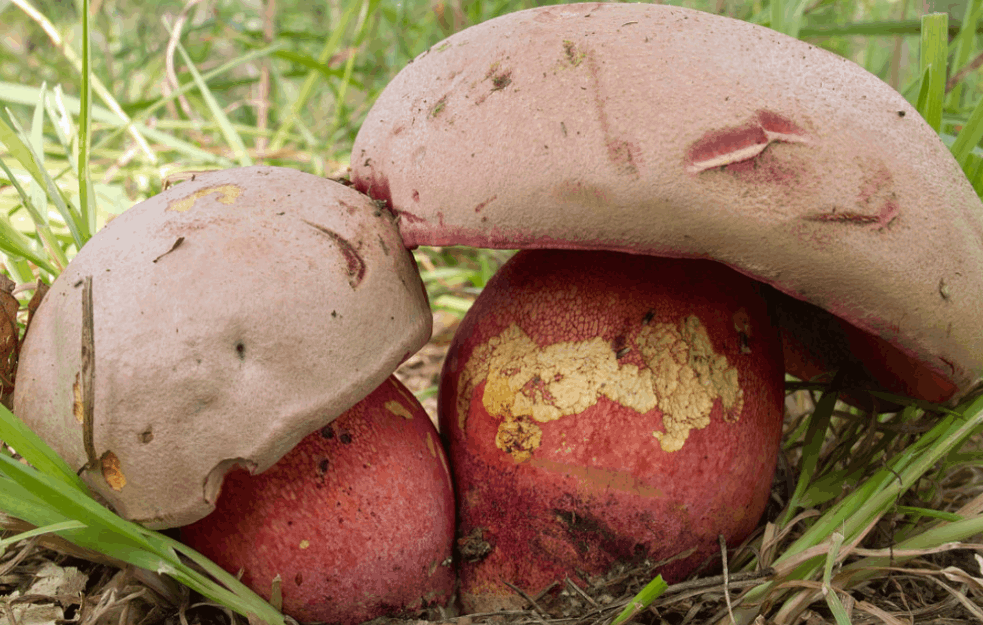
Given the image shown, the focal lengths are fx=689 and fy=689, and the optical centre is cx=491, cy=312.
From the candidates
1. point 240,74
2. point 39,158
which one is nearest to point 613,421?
point 39,158

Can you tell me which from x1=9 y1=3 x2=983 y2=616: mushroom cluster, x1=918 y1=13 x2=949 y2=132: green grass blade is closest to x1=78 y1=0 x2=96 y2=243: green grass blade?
x1=9 y1=3 x2=983 y2=616: mushroom cluster

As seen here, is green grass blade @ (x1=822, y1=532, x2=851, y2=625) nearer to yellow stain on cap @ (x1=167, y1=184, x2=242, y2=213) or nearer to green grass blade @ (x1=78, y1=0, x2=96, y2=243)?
yellow stain on cap @ (x1=167, y1=184, x2=242, y2=213)

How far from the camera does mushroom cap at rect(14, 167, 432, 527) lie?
652mm

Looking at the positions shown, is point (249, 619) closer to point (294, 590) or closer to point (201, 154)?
point (294, 590)

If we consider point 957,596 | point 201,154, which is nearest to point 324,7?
point 201,154

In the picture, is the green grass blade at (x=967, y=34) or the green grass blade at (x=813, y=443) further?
the green grass blade at (x=967, y=34)

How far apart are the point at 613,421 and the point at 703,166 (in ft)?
1.11

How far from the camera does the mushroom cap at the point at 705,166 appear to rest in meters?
0.66

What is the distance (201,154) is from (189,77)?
2.84ft

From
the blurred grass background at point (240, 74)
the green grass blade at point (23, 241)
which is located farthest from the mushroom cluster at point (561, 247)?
the blurred grass background at point (240, 74)

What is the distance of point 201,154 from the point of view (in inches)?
72.7

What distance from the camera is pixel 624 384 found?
33.5 inches

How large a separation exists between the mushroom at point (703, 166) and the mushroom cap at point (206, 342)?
0.39ft

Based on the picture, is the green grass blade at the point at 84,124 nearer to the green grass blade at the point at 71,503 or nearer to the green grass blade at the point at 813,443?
the green grass blade at the point at 71,503
